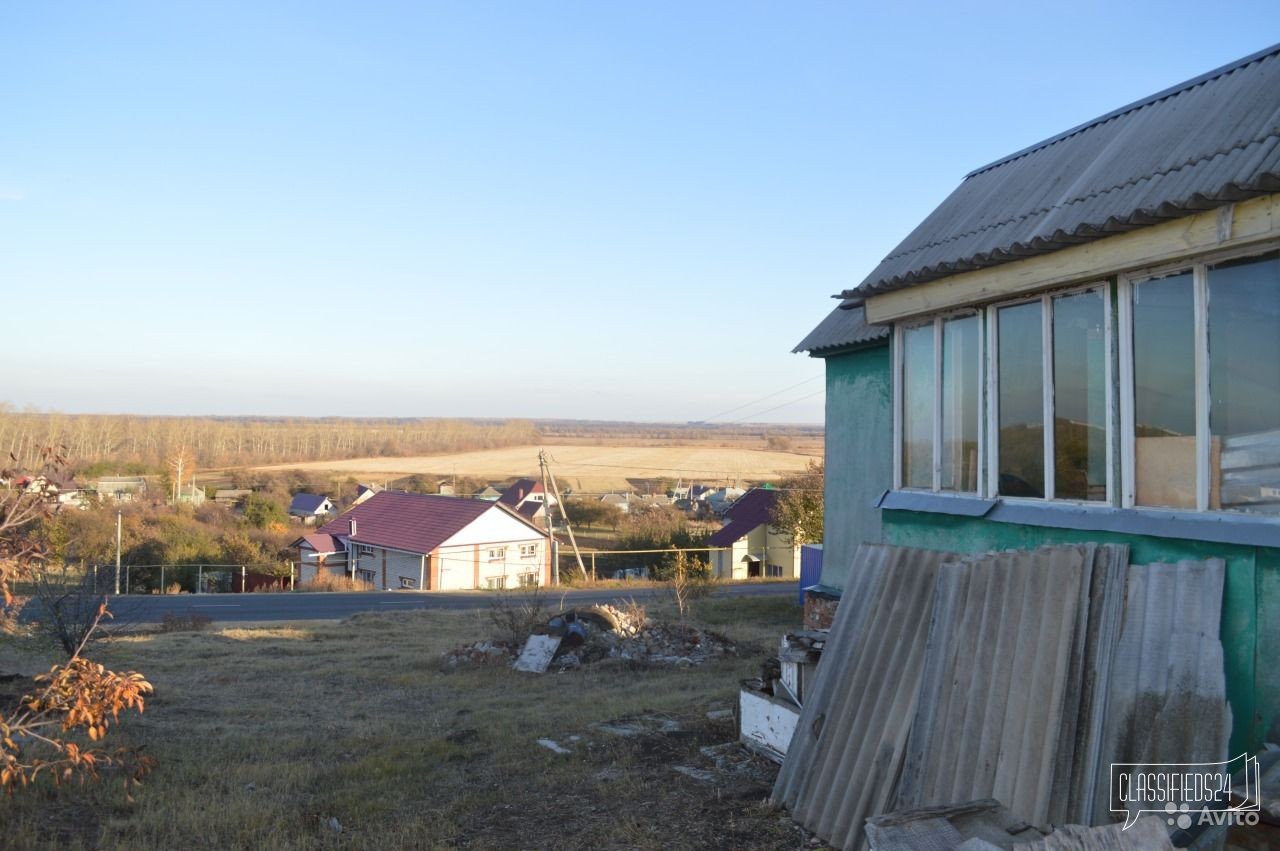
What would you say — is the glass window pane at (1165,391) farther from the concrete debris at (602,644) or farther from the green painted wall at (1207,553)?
the concrete debris at (602,644)

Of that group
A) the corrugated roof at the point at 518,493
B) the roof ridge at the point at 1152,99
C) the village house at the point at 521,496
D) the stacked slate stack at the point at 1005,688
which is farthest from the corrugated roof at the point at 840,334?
the corrugated roof at the point at 518,493

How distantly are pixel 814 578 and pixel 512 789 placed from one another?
17.6 m

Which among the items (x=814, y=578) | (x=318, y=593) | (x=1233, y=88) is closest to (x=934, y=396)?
(x=1233, y=88)

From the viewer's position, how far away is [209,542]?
4578 centimetres

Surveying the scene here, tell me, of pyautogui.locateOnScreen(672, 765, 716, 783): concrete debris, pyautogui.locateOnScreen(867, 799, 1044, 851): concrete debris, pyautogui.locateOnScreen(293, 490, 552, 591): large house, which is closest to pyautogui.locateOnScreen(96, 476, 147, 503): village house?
pyautogui.locateOnScreen(293, 490, 552, 591): large house

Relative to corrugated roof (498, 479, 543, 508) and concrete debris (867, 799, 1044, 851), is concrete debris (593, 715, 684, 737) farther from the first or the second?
corrugated roof (498, 479, 543, 508)

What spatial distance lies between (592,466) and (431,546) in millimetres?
76889

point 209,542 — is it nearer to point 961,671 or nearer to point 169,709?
point 169,709

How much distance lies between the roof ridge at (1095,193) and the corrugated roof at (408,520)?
125ft

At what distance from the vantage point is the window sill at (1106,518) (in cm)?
391

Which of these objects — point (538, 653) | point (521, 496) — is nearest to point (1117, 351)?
point (538, 653)

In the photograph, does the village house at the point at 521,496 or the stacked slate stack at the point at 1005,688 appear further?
the village house at the point at 521,496

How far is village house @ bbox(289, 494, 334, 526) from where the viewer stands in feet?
219

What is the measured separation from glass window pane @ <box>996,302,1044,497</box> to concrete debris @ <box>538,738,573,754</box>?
437cm
